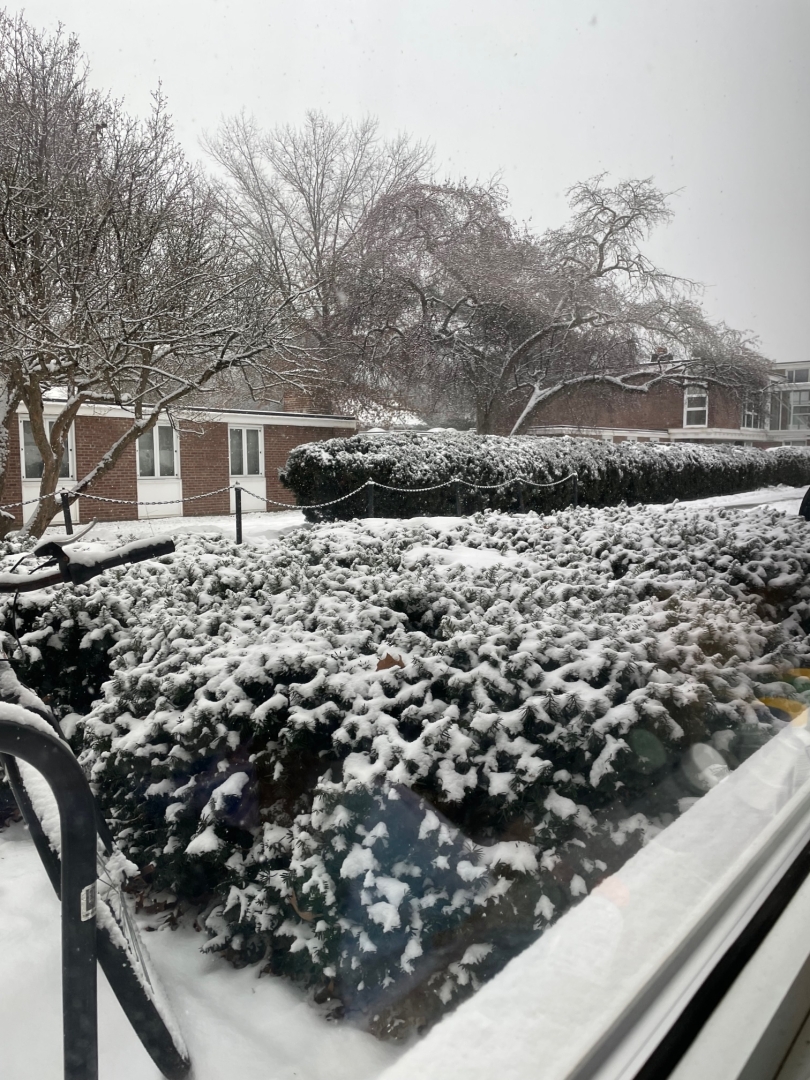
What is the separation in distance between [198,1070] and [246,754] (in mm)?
416

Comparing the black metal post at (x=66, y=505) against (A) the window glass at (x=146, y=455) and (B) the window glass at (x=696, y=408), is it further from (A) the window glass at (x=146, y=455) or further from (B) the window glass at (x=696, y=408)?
(B) the window glass at (x=696, y=408)

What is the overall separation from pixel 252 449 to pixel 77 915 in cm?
409

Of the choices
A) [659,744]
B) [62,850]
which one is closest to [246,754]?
[62,850]

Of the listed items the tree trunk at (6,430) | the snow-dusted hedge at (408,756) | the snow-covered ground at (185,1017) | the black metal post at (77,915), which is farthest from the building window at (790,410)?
the tree trunk at (6,430)

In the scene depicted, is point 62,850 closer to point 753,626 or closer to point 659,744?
point 659,744

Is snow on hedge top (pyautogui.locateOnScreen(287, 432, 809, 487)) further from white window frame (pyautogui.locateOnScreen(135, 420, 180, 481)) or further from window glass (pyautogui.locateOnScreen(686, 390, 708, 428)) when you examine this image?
window glass (pyautogui.locateOnScreen(686, 390, 708, 428))

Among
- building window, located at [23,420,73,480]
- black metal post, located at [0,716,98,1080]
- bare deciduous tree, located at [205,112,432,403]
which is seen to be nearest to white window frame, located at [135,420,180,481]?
building window, located at [23,420,73,480]

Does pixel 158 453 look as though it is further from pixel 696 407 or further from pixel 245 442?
pixel 696 407

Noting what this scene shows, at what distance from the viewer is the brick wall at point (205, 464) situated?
159 inches

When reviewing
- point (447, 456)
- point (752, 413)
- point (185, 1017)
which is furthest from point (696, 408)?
point (447, 456)

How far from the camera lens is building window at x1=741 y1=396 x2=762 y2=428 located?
1999mm

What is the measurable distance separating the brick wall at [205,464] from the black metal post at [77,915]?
3.34 metres

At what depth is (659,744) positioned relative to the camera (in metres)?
1.09

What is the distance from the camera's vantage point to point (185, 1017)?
2.87 ft
